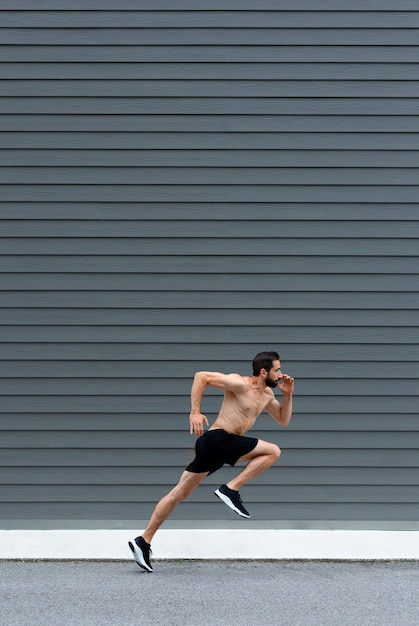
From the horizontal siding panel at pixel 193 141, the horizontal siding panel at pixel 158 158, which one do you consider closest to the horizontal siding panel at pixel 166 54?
the horizontal siding panel at pixel 193 141

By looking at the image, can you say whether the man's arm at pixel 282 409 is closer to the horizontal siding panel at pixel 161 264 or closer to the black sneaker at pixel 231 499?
the black sneaker at pixel 231 499

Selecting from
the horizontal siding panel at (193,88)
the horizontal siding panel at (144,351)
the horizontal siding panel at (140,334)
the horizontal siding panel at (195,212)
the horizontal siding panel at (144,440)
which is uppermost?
the horizontal siding panel at (193,88)

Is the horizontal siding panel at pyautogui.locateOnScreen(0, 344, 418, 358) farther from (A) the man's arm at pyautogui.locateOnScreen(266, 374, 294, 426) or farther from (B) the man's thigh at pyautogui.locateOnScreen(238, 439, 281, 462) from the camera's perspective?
(B) the man's thigh at pyautogui.locateOnScreen(238, 439, 281, 462)

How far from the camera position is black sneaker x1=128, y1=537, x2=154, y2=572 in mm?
6727

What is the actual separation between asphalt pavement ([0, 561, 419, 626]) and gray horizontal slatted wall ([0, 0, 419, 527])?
0.84 metres

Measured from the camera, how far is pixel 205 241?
780 centimetres

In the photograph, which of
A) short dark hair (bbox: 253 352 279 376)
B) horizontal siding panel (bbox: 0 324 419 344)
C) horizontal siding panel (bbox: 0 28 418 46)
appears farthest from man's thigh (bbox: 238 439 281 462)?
horizontal siding panel (bbox: 0 28 418 46)

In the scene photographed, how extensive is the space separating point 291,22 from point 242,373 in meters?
3.05

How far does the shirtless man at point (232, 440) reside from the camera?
6770 millimetres

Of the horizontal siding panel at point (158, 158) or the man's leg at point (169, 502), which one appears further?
the horizontal siding panel at point (158, 158)

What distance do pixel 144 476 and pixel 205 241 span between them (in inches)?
81.7

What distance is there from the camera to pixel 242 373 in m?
7.76

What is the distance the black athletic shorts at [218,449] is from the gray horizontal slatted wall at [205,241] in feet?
3.09

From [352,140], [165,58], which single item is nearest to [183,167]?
[165,58]
